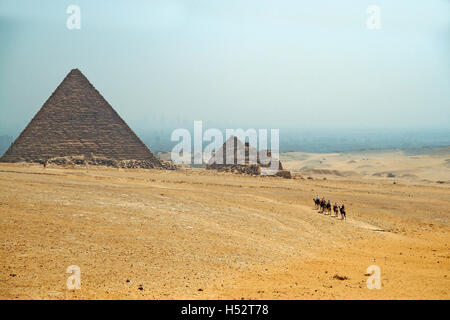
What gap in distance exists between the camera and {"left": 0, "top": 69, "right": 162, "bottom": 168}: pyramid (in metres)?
35.6

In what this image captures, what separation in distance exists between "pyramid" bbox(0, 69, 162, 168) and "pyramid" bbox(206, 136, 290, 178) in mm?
7249

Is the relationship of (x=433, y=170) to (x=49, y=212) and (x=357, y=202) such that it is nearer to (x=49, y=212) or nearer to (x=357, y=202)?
(x=357, y=202)

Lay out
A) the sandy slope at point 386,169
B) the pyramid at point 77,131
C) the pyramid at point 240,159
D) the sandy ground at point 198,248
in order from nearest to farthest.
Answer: the sandy ground at point 198,248, the pyramid at point 77,131, the pyramid at point 240,159, the sandy slope at point 386,169

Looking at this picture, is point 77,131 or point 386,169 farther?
point 386,169

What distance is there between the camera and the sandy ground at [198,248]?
8828mm

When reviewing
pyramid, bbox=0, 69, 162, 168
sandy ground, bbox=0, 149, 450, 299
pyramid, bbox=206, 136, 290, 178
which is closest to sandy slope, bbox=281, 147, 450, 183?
pyramid, bbox=206, 136, 290, 178

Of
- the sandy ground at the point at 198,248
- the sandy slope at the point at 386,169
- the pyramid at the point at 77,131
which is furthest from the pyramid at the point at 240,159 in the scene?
the sandy ground at the point at 198,248

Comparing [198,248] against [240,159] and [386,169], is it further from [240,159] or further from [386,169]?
[386,169]

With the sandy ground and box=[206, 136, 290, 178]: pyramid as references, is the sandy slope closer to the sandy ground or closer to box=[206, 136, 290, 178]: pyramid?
box=[206, 136, 290, 178]: pyramid

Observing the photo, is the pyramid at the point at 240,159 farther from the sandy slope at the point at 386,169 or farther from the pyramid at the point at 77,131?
the sandy slope at the point at 386,169

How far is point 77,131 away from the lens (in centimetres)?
3672

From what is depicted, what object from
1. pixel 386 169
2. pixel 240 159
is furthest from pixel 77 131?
pixel 386 169

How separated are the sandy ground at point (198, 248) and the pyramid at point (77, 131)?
1711 centimetres

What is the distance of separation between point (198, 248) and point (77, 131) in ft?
92.4
